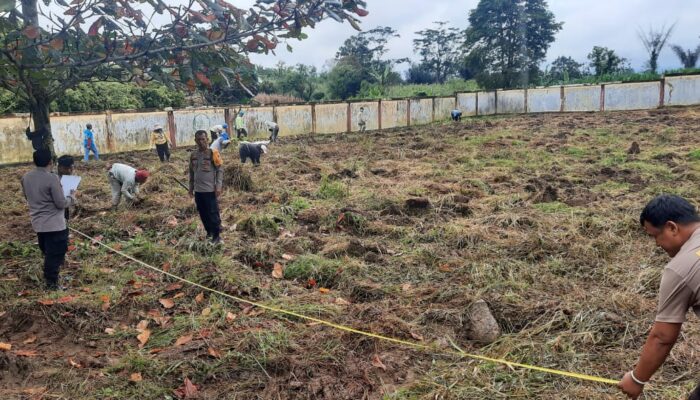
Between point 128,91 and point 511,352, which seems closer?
point 511,352

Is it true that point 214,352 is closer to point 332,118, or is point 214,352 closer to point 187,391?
point 187,391

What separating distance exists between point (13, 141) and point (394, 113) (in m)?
16.8

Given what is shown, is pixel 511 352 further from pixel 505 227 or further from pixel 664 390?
pixel 505 227

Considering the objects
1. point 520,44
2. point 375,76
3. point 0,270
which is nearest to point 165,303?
point 0,270

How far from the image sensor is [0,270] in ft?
17.5

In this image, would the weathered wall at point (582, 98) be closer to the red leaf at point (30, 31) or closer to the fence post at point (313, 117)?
the fence post at point (313, 117)

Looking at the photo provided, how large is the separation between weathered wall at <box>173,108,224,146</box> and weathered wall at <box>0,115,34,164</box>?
4.41 metres

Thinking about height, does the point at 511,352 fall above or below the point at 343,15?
below

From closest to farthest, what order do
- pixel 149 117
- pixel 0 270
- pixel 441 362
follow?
pixel 441 362 < pixel 0 270 < pixel 149 117

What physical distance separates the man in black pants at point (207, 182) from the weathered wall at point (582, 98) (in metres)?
27.6

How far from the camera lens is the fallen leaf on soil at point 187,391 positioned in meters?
3.21

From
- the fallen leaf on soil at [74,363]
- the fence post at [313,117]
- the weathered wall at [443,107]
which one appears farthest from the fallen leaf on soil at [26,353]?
the weathered wall at [443,107]

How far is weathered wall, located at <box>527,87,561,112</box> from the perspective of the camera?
100 feet

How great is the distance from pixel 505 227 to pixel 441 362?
350 centimetres
